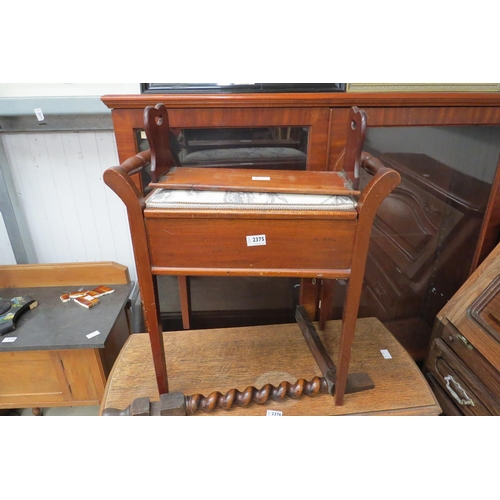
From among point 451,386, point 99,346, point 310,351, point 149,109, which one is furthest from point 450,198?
point 99,346

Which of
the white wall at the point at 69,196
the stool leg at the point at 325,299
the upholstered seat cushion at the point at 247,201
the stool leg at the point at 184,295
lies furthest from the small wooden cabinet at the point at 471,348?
the white wall at the point at 69,196

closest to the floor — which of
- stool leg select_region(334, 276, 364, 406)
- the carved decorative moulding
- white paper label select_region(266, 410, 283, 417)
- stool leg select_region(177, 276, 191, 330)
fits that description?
stool leg select_region(177, 276, 191, 330)

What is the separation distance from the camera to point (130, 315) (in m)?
1.52

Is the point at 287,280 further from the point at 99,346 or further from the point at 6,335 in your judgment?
the point at 6,335

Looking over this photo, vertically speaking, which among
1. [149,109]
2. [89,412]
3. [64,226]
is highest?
[149,109]

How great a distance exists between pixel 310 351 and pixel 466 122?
858 millimetres

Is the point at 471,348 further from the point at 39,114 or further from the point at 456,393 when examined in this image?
the point at 39,114

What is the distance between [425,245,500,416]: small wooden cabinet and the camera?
100 centimetres

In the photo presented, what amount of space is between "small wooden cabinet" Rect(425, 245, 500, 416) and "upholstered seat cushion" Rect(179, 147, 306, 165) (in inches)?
26.8

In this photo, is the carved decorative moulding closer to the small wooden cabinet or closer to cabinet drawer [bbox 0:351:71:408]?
the small wooden cabinet

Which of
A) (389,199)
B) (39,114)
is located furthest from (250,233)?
(39,114)

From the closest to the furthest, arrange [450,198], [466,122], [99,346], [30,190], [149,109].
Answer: [149,109] → [466,122] → [99,346] → [450,198] → [30,190]

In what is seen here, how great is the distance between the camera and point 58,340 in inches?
46.6

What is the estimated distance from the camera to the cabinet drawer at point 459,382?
101 centimetres
